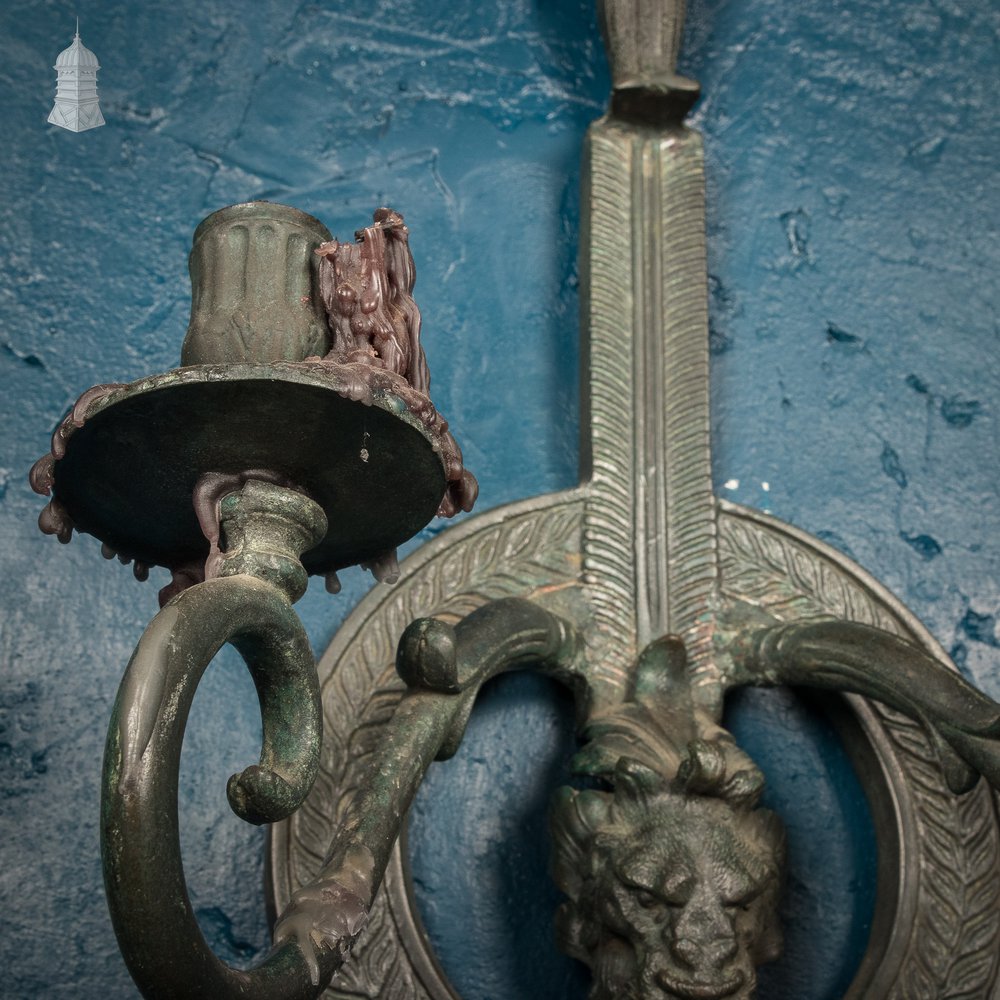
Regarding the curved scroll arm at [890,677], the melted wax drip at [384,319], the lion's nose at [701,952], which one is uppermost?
the melted wax drip at [384,319]

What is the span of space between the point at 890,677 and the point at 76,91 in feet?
2.36

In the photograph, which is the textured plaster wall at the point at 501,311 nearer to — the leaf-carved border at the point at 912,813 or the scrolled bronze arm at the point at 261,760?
the leaf-carved border at the point at 912,813

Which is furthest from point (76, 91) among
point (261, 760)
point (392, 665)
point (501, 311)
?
point (261, 760)

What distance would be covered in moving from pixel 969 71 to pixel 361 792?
31.9 inches

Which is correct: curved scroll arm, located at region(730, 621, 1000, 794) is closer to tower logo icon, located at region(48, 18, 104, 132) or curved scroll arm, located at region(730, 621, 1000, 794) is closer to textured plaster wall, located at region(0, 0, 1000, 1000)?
textured plaster wall, located at region(0, 0, 1000, 1000)

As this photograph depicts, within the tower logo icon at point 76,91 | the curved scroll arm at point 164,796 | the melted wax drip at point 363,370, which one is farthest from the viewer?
the tower logo icon at point 76,91

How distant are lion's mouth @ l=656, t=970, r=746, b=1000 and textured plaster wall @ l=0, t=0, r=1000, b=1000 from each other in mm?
143

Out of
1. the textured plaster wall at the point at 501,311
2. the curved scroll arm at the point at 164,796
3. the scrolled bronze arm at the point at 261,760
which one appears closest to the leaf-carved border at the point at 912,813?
the textured plaster wall at the point at 501,311

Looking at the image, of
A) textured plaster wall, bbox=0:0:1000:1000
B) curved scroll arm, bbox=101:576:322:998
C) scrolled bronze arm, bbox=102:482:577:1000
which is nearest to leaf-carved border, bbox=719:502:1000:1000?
textured plaster wall, bbox=0:0:1000:1000

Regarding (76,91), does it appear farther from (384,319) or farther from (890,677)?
(890,677)

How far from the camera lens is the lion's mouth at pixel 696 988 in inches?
33.4

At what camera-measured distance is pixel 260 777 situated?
2.12ft

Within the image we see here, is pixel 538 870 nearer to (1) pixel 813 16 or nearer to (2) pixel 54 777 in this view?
(2) pixel 54 777

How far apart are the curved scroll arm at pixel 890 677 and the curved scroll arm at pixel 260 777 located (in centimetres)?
21
